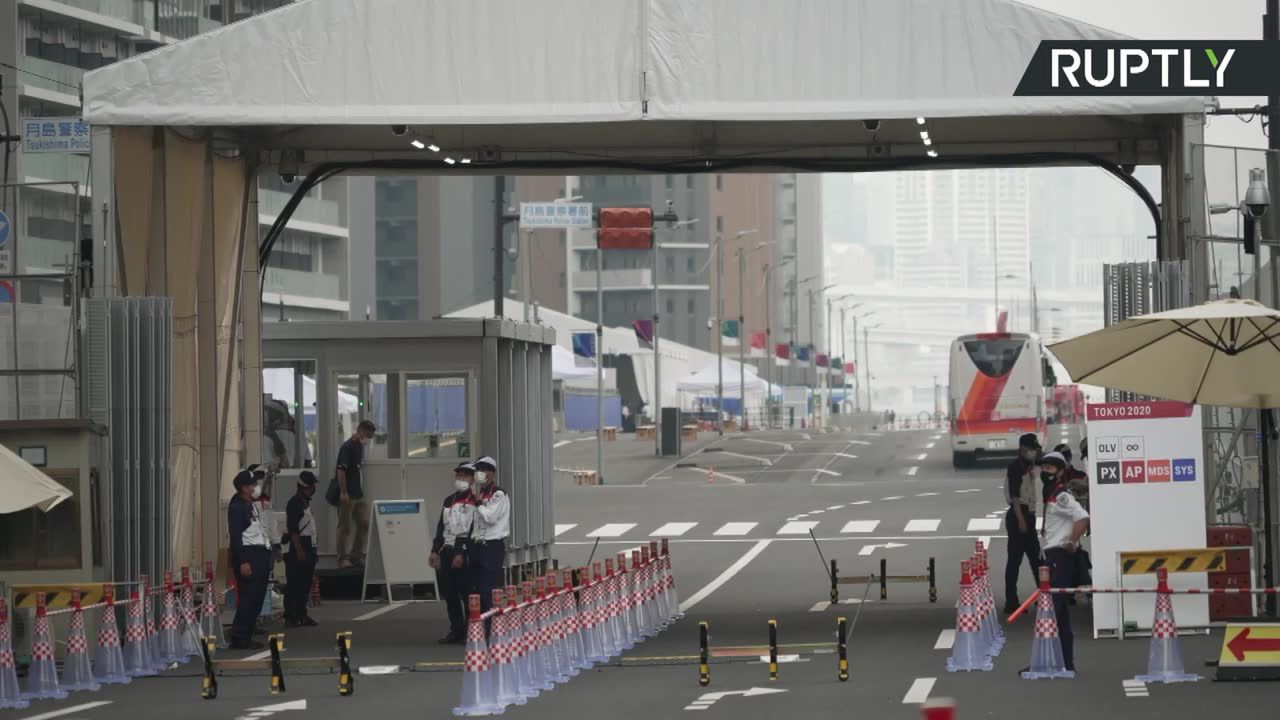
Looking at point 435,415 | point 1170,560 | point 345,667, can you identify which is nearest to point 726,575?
point 435,415

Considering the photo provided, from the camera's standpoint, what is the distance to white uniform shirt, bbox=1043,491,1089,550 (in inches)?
719

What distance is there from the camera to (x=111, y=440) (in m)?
20.8

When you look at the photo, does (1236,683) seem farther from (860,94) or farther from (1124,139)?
(1124,139)

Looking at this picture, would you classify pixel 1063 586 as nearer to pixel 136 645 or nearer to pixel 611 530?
pixel 136 645

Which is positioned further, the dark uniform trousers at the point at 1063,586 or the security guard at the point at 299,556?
the security guard at the point at 299,556

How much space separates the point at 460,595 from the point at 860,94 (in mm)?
6326

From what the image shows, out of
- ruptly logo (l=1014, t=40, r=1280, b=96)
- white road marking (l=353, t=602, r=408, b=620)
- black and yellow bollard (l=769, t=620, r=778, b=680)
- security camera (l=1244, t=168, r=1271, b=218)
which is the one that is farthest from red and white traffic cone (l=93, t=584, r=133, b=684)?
security camera (l=1244, t=168, r=1271, b=218)

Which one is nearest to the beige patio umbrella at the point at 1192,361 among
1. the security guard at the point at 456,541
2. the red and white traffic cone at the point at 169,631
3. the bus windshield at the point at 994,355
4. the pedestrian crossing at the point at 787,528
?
the security guard at the point at 456,541

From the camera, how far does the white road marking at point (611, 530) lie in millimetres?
39375

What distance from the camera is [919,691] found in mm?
16469

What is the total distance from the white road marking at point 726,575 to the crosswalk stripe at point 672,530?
2.65 m

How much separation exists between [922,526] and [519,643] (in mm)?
22814

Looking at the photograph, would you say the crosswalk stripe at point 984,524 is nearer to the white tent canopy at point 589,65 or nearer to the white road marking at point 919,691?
the white tent canopy at point 589,65

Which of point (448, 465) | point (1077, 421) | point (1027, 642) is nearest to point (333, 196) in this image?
point (1077, 421)
